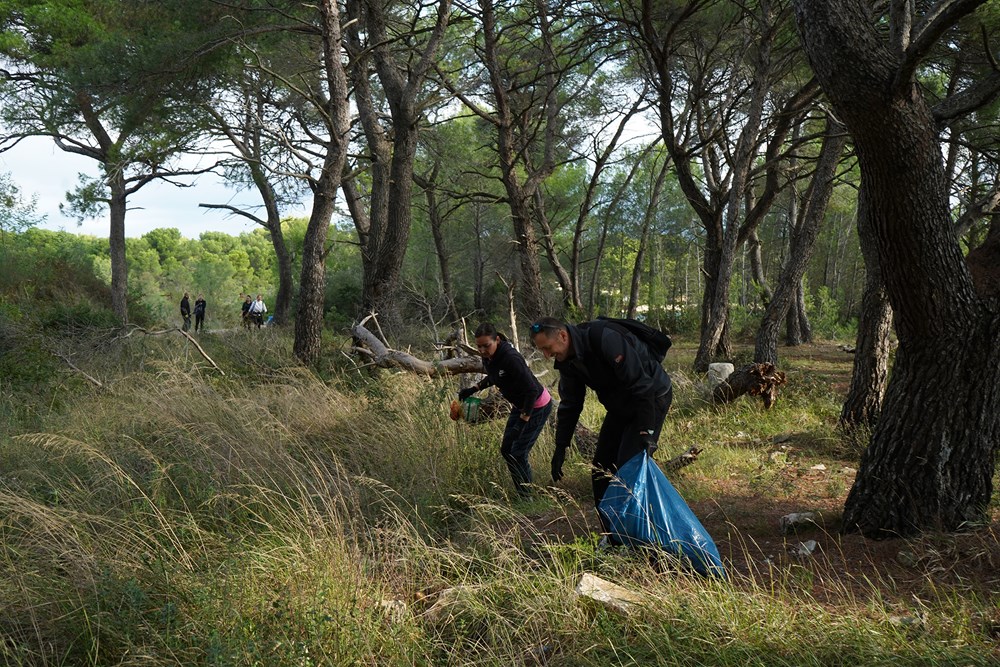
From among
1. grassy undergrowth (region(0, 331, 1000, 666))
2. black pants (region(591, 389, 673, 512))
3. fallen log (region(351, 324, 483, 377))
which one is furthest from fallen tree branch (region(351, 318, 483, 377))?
black pants (region(591, 389, 673, 512))

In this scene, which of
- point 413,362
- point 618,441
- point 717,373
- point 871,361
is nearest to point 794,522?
point 618,441

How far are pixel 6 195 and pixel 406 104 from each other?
17506 millimetres

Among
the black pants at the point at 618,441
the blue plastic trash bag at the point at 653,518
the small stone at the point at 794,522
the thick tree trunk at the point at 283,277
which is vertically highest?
the thick tree trunk at the point at 283,277

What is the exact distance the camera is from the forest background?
3807 millimetres

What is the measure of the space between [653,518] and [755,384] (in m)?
5.33

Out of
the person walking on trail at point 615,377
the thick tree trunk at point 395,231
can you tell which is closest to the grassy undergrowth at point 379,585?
the person walking on trail at point 615,377

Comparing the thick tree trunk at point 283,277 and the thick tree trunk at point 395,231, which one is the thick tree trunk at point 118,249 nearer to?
the thick tree trunk at point 283,277

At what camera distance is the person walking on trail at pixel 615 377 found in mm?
3939

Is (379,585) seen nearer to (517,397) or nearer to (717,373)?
(517,397)

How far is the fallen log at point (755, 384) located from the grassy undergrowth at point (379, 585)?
2.61 metres

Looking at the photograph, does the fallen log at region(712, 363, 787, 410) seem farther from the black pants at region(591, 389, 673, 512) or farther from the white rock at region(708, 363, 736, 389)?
the black pants at region(591, 389, 673, 512)

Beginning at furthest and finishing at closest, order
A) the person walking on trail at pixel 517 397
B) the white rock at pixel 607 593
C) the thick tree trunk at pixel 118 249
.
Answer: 1. the thick tree trunk at pixel 118 249
2. the person walking on trail at pixel 517 397
3. the white rock at pixel 607 593

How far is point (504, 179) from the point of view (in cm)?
1223

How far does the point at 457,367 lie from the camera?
713 centimetres
